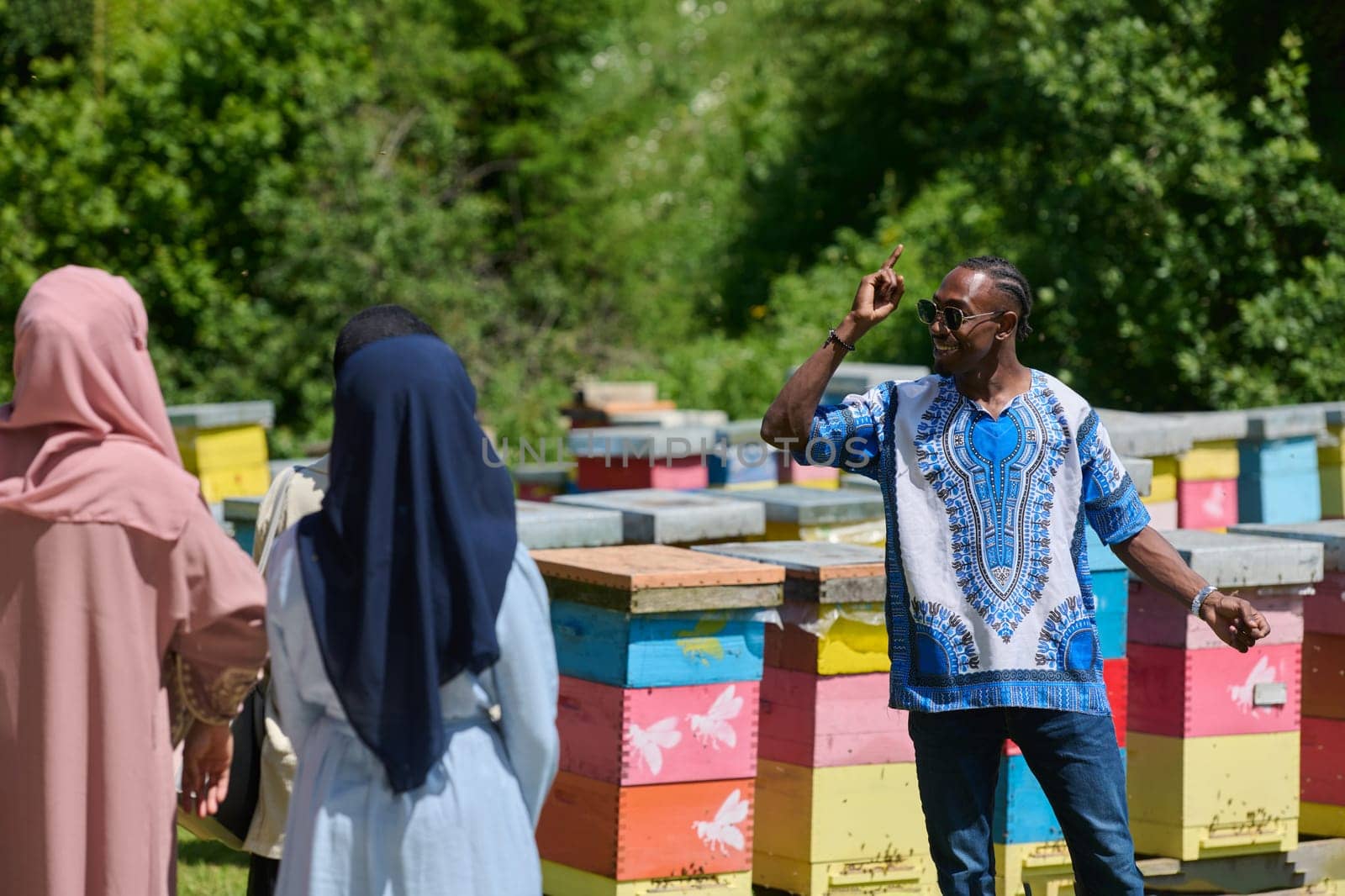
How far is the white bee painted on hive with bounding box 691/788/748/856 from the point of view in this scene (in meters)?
4.45

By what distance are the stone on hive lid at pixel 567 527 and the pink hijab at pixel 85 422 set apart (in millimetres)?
2337

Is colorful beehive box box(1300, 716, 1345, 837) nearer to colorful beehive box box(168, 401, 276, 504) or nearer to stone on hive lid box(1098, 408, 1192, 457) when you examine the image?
stone on hive lid box(1098, 408, 1192, 457)

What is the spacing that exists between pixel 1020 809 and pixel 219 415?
482cm

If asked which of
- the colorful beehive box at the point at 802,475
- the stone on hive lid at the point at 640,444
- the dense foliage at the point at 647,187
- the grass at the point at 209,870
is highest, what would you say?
the dense foliage at the point at 647,187

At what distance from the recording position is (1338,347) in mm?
11102

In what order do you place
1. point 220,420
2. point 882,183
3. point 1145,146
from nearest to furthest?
point 220,420
point 1145,146
point 882,183

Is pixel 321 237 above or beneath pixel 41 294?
above

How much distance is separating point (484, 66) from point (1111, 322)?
10041mm

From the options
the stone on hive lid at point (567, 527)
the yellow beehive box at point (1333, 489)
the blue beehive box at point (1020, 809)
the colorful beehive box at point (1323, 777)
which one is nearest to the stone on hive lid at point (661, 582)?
the stone on hive lid at point (567, 527)

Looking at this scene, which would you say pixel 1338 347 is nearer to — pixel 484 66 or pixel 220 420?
pixel 220 420

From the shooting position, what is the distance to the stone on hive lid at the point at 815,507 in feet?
18.7

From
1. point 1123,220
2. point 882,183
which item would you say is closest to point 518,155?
point 882,183

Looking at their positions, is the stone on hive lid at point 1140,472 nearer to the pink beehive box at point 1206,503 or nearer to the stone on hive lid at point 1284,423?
the pink beehive box at point 1206,503

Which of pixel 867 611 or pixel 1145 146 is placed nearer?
pixel 867 611
